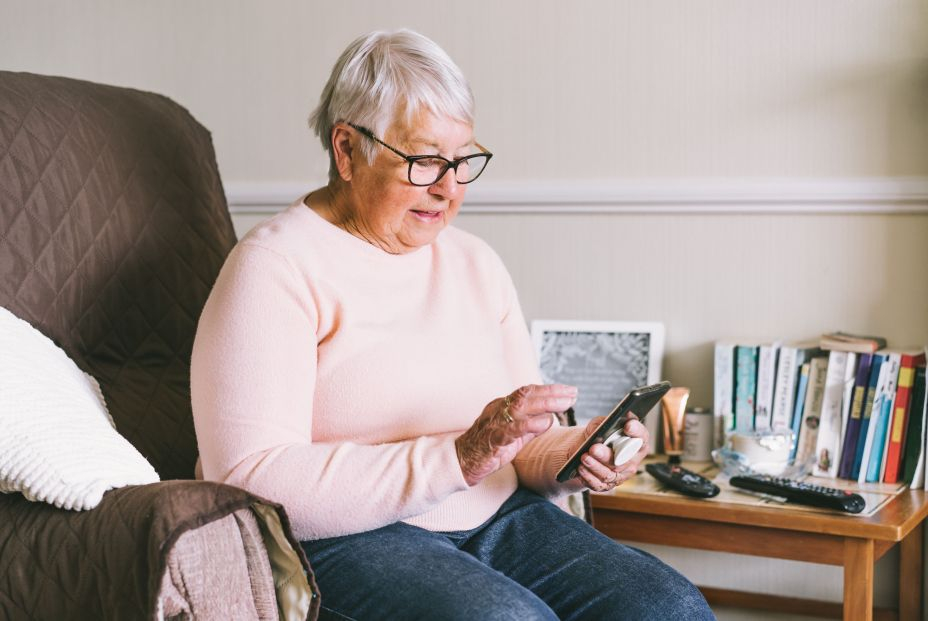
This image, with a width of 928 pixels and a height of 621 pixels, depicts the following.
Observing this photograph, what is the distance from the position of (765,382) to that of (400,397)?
744 mm

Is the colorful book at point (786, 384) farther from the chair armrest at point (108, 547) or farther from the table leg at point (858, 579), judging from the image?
the chair armrest at point (108, 547)

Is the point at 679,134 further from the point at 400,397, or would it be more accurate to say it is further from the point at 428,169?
the point at 400,397

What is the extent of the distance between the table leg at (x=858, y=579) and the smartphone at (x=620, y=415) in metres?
0.40

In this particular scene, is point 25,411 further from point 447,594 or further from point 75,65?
point 75,65

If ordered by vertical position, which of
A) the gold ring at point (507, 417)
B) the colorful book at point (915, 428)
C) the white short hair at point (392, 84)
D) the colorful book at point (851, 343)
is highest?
the white short hair at point (392, 84)

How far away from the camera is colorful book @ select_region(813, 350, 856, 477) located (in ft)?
5.71

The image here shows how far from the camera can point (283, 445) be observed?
121 centimetres

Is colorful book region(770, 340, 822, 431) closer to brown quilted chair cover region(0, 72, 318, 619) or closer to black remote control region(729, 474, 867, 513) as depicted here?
black remote control region(729, 474, 867, 513)

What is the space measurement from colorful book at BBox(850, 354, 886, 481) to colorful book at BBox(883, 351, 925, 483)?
32 mm

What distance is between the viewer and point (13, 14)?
7.70 ft

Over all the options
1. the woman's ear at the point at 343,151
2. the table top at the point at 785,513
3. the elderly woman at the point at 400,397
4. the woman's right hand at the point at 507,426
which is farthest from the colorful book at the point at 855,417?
the woman's ear at the point at 343,151

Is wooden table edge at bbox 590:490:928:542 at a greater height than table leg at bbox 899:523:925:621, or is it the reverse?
wooden table edge at bbox 590:490:928:542

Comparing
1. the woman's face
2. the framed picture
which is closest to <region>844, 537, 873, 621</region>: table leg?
the framed picture

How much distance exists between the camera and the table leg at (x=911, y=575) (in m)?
1.79
